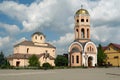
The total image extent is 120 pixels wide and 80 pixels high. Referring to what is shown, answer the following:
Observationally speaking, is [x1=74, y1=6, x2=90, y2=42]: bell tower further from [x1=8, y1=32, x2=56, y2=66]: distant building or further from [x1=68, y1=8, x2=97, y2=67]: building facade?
[x1=8, y1=32, x2=56, y2=66]: distant building

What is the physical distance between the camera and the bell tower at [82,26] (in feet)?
216

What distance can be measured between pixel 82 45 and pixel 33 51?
75.0 feet

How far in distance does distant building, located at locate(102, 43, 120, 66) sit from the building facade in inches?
430

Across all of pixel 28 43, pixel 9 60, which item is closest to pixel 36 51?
pixel 28 43

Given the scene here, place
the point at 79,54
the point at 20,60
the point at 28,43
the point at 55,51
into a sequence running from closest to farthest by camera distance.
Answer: the point at 79,54 < the point at 20,60 < the point at 28,43 < the point at 55,51

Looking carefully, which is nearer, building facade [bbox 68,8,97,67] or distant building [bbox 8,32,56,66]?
building facade [bbox 68,8,97,67]

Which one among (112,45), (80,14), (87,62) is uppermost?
(80,14)

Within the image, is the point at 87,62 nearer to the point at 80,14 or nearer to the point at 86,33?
the point at 86,33

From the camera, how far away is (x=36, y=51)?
82312 millimetres

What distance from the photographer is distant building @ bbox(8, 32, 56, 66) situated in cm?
7525

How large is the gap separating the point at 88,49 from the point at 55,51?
84.4 feet
